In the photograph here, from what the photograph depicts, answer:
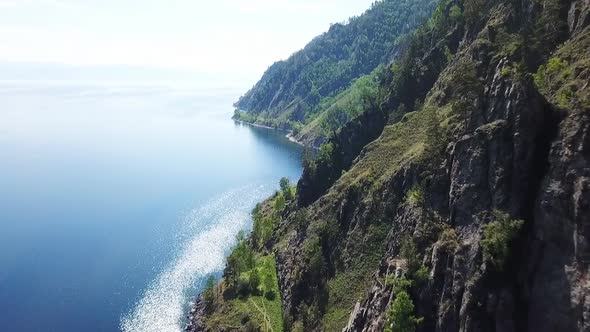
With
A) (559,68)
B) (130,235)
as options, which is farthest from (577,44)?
(130,235)

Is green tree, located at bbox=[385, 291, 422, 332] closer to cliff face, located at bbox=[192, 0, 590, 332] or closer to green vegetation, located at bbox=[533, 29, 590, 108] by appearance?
cliff face, located at bbox=[192, 0, 590, 332]

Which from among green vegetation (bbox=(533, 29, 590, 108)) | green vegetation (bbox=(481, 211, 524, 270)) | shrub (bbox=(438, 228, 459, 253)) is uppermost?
green vegetation (bbox=(533, 29, 590, 108))

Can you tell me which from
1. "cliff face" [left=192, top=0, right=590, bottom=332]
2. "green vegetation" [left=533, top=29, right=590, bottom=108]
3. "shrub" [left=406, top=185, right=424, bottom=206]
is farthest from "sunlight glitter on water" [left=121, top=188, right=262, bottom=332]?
"green vegetation" [left=533, top=29, right=590, bottom=108]

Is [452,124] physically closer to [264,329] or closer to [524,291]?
[524,291]

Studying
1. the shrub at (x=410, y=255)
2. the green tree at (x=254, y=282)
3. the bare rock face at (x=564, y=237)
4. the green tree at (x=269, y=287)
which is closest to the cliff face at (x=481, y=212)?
the bare rock face at (x=564, y=237)

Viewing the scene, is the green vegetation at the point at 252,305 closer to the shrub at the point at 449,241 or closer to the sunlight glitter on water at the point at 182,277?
the sunlight glitter on water at the point at 182,277

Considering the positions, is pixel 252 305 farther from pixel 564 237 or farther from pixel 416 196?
pixel 564 237

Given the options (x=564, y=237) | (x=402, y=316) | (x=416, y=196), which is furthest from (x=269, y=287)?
(x=564, y=237)
